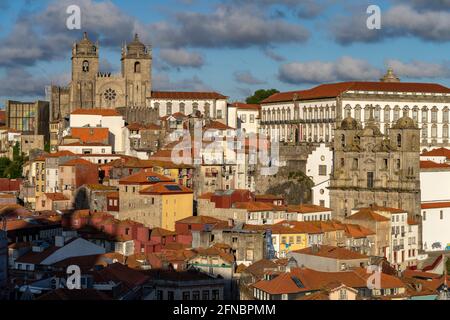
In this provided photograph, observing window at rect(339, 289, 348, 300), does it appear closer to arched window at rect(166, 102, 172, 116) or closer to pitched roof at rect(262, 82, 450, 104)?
pitched roof at rect(262, 82, 450, 104)

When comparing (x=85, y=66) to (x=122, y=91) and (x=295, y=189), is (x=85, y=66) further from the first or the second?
(x=295, y=189)

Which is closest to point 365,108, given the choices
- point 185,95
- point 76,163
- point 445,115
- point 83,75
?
point 445,115

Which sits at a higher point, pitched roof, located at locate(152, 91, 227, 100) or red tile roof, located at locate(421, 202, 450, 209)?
pitched roof, located at locate(152, 91, 227, 100)

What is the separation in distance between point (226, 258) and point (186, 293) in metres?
10.2

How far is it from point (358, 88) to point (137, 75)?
21.4m

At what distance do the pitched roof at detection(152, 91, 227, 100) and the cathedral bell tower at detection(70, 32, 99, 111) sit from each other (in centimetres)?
601

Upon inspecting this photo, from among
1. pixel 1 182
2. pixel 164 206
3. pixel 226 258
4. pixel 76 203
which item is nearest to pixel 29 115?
pixel 1 182

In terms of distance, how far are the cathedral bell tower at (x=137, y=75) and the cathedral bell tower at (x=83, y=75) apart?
9.93 ft

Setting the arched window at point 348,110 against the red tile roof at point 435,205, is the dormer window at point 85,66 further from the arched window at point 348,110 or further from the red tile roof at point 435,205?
the red tile roof at point 435,205

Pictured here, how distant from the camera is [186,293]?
42.7 metres

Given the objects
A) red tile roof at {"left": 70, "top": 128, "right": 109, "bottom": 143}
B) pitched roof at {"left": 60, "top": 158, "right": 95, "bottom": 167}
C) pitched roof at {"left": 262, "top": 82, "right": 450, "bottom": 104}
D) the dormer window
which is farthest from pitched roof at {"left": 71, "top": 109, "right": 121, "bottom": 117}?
A: pitched roof at {"left": 262, "top": 82, "right": 450, "bottom": 104}

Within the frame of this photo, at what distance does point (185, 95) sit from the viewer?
101 meters

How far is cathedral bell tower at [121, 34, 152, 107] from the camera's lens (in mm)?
98625
